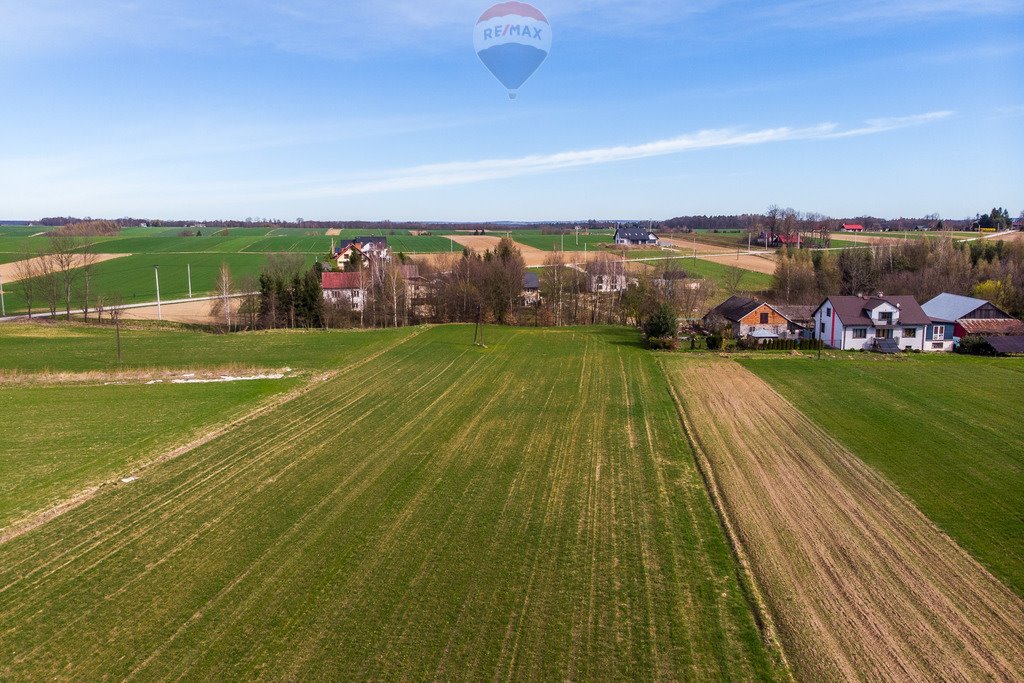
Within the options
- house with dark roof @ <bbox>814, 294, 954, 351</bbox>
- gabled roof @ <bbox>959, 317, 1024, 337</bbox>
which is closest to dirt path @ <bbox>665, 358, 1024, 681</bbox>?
house with dark roof @ <bbox>814, 294, 954, 351</bbox>

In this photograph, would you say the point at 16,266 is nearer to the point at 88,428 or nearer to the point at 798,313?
the point at 88,428

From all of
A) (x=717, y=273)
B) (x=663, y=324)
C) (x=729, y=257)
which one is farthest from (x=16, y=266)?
(x=729, y=257)

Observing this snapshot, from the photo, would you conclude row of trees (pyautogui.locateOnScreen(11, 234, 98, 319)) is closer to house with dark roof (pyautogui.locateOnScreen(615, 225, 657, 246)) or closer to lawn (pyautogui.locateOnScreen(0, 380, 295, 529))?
lawn (pyautogui.locateOnScreen(0, 380, 295, 529))

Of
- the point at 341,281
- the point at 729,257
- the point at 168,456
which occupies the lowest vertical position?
the point at 168,456

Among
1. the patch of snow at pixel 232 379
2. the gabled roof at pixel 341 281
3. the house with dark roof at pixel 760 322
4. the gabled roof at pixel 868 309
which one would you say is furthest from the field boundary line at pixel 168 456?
the gabled roof at pixel 868 309

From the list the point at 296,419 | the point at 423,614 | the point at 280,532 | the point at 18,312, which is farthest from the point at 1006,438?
the point at 18,312

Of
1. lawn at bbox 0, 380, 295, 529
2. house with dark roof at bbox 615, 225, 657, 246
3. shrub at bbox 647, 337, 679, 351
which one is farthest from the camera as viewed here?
house with dark roof at bbox 615, 225, 657, 246
